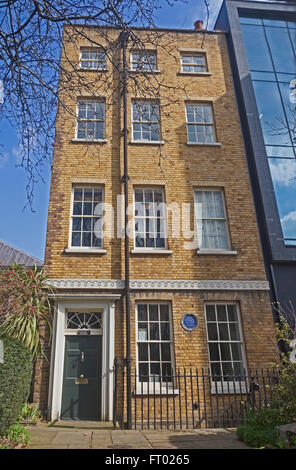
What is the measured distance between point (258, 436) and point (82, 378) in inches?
195

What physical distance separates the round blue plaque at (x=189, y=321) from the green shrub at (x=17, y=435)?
4.95 m

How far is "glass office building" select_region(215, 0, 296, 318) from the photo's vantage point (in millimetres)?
11327

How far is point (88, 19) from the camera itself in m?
5.10

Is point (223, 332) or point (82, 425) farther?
point (223, 332)

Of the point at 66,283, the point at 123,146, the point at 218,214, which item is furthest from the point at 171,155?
the point at 66,283

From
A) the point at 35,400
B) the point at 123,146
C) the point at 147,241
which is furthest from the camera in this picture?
the point at 123,146

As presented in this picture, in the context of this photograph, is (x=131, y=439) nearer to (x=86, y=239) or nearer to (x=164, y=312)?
(x=164, y=312)

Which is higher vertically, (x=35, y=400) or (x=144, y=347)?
(x=144, y=347)

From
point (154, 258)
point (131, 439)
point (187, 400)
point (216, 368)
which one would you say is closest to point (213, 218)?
point (154, 258)

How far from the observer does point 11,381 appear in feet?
21.4

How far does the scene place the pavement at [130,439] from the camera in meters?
6.28
